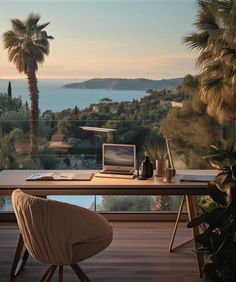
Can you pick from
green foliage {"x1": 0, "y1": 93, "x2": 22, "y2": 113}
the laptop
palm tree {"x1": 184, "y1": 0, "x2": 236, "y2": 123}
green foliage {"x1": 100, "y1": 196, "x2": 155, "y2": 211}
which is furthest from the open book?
palm tree {"x1": 184, "y1": 0, "x2": 236, "y2": 123}

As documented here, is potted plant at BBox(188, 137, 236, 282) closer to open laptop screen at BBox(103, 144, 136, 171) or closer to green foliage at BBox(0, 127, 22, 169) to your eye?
open laptop screen at BBox(103, 144, 136, 171)

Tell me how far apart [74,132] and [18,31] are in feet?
4.28

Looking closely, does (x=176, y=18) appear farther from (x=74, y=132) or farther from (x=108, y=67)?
(x=74, y=132)

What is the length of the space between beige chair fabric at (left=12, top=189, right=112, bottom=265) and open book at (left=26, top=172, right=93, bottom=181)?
0.65m

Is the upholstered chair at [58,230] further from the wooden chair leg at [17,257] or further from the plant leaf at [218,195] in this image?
the plant leaf at [218,195]

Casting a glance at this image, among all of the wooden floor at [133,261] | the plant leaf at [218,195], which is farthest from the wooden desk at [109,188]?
the plant leaf at [218,195]

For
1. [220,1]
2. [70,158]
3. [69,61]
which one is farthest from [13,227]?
[220,1]

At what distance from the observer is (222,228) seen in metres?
2.25

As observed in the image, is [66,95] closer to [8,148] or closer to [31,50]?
[31,50]

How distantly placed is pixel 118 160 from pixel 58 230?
110 centimetres

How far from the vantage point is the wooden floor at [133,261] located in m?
3.21

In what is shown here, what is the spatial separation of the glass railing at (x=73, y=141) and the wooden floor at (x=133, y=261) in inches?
23.8

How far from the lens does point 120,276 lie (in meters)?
3.21

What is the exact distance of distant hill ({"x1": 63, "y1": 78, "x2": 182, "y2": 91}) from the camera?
502cm
